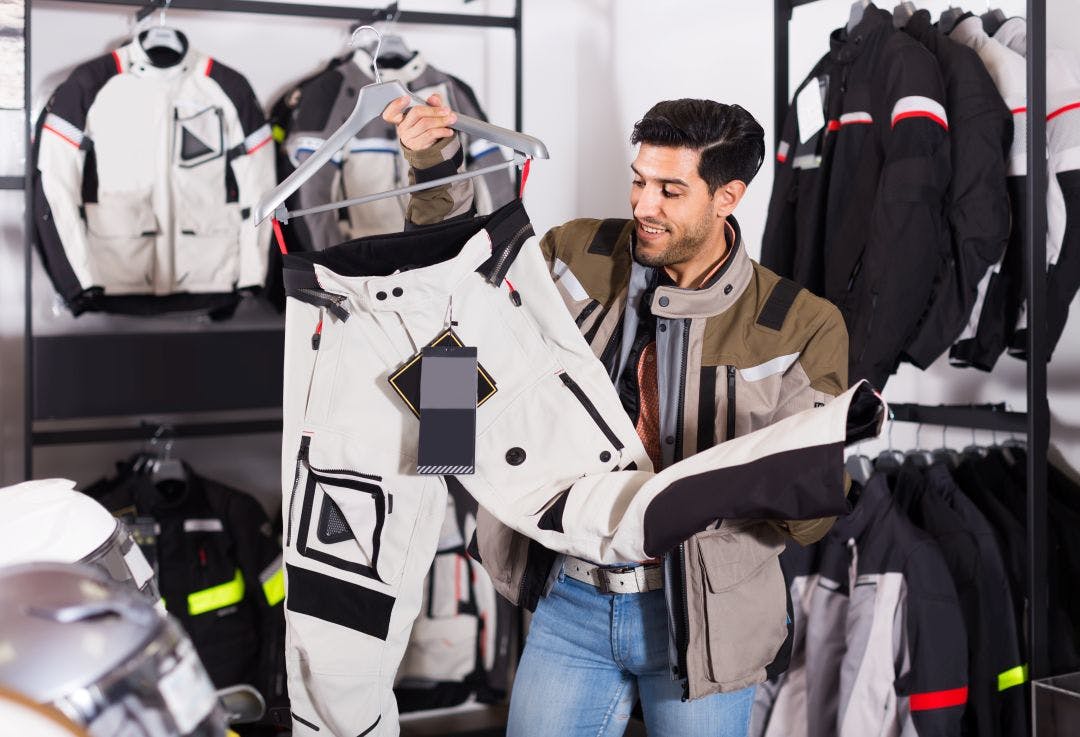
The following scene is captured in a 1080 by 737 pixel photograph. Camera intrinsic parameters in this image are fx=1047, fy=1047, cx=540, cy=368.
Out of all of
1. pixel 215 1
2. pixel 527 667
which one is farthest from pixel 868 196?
pixel 215 1

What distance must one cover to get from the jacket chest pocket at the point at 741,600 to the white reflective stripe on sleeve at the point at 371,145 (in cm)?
193

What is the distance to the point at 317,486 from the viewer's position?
1.44m

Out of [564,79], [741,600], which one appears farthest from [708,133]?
[564,79]

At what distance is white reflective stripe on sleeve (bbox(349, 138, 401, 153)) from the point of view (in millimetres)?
3016

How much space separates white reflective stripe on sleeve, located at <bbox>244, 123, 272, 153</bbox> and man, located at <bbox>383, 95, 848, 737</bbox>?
1521 mm

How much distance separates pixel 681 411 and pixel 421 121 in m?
0.55

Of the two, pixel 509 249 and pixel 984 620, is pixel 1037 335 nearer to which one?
pixel 984 620

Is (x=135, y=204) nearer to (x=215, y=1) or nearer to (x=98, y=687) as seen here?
(x=215, y=1)

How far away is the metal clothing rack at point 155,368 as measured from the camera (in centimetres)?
266

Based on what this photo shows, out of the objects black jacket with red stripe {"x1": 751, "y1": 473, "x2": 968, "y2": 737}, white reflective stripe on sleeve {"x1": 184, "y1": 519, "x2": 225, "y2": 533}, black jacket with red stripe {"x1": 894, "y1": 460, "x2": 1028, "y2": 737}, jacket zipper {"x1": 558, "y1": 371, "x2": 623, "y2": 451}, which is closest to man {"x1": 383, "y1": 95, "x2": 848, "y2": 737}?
jacket zipper {"x1": 558, "y1": 371, "x2": 623, "y2": 451}

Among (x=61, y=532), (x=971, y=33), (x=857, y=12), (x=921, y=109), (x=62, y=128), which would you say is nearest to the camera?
(x=61, y=532)

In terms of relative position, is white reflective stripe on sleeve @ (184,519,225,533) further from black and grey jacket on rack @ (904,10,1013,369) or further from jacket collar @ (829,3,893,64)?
jacket collar @ (829,3,893,64)

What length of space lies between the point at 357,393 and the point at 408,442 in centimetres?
10

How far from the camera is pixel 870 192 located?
235 cm
